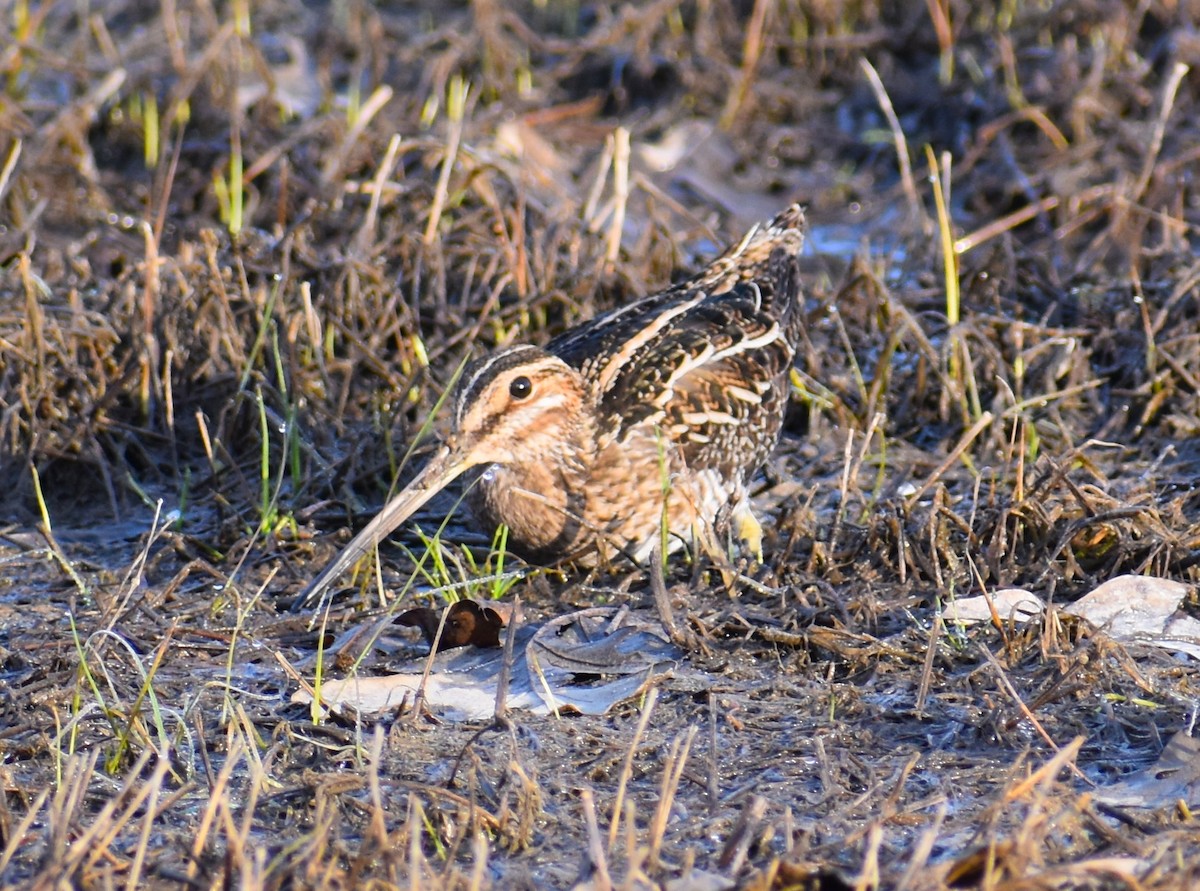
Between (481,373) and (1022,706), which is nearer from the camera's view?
(1022,706)

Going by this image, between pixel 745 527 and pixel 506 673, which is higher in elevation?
pixel 506 673

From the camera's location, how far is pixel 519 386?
447 cm

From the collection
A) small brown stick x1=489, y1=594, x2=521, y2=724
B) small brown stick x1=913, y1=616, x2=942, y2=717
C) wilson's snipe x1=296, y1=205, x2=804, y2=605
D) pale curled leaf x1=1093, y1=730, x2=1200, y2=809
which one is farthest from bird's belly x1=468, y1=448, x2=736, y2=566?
pale curled leaf x1=1093, y1=730, x2=1200, y2=809

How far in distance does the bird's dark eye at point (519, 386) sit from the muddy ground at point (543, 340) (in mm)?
241

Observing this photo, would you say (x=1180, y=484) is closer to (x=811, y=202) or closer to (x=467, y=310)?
(x=467, y=310)

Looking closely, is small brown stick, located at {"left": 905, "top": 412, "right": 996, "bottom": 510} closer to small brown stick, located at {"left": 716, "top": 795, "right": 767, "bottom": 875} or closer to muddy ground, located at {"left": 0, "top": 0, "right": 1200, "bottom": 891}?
muddy ground, located at {"left": 0, "top": 0, "right": 1200, "bottom": 891}

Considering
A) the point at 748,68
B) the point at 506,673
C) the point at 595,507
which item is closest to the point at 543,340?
the point at 595,507

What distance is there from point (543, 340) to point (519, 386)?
1200mm

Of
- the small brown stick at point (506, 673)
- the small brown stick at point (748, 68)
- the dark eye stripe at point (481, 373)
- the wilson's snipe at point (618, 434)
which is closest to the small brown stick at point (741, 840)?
the small brown stick at point (506, 673)

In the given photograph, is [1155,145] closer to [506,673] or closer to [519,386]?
[519,386]

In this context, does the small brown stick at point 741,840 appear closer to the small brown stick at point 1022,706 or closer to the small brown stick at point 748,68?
the small brown stick at point 1022,706

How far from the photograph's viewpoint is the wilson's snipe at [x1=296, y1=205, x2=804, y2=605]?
444cm

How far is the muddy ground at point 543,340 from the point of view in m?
3.15

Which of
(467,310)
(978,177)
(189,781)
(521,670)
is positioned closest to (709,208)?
(978,177)
